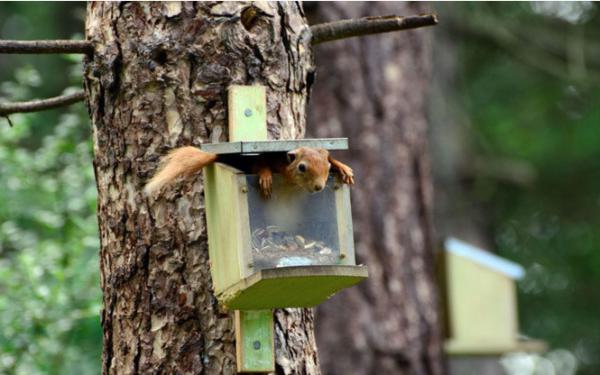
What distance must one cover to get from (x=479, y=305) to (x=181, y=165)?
3990 millimetres

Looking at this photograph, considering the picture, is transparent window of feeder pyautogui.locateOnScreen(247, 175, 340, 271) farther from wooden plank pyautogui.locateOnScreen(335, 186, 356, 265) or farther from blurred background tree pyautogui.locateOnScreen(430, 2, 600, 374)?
blurred background tree pyautogui.locateOnScreen(430, 2, 600, 374)

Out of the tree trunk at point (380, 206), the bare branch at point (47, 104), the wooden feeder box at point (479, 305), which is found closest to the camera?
the bare branch at point (47, 104)

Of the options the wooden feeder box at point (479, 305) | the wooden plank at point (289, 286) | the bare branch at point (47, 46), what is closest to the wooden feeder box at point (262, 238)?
the wooden plank at point (289, 286)

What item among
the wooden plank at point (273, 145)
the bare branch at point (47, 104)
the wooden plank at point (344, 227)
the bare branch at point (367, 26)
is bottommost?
the wooden plank at point (344, 227)

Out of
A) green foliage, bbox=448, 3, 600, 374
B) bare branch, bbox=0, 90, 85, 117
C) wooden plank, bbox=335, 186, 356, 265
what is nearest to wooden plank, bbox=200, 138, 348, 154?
wooden plank, bbox=335, 186, 356, 265

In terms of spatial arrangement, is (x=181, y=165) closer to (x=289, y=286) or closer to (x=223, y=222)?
(x=223, y=222)

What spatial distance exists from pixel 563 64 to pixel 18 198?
5.36m

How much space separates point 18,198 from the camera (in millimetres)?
5012

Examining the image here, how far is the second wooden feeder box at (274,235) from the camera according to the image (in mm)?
2611

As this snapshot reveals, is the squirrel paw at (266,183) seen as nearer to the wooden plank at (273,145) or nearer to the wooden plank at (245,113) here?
the wooden plank at (273,145)

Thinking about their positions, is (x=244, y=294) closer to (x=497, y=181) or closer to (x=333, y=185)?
(x=333, y=185)

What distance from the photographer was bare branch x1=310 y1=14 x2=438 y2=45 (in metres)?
3.18

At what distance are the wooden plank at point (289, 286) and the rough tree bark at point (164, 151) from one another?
153 mm

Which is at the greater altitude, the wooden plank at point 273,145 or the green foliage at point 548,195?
the green foliage at point 548,195
